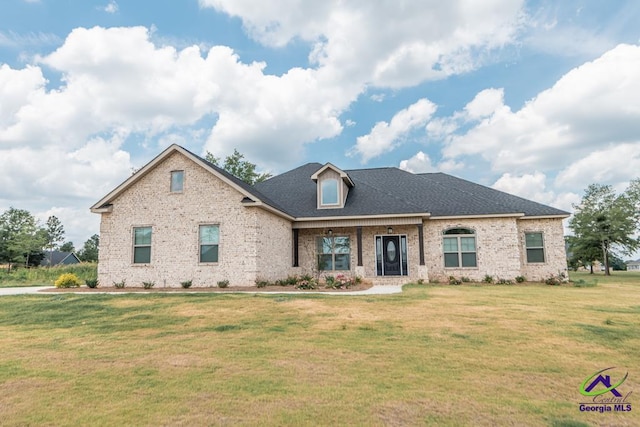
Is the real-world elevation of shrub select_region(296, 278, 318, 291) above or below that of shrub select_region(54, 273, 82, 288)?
below

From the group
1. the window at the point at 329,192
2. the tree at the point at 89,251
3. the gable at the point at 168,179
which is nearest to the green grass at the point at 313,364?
the gable at the point at 168,179

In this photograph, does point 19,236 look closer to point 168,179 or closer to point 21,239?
point 21,239

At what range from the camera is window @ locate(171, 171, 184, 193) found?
16.7 m

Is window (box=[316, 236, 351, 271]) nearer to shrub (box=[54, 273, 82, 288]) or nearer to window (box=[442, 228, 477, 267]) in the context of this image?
window (box=[442, 228, 477, 267])

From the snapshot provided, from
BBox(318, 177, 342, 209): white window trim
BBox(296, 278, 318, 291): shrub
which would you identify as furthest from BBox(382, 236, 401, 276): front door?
BBox(296, 278, 318, 291): shrub

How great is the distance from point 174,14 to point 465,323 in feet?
51.9

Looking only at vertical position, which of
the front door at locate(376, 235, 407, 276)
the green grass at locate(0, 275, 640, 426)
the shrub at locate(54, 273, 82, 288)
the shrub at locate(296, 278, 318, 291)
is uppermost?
the front door at locate(376, 235, 407, 276)

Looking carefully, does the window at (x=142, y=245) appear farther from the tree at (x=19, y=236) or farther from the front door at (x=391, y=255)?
the tree at (x=19, y=236)

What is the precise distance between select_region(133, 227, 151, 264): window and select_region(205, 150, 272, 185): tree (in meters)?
20.6

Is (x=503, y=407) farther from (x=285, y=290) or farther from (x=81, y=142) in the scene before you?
(x=81, y=142)

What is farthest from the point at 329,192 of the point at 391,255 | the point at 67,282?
the point at 67,282

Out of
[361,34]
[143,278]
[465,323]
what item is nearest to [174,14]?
[361,34]

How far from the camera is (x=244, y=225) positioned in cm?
1578

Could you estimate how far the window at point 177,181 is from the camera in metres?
16.7
